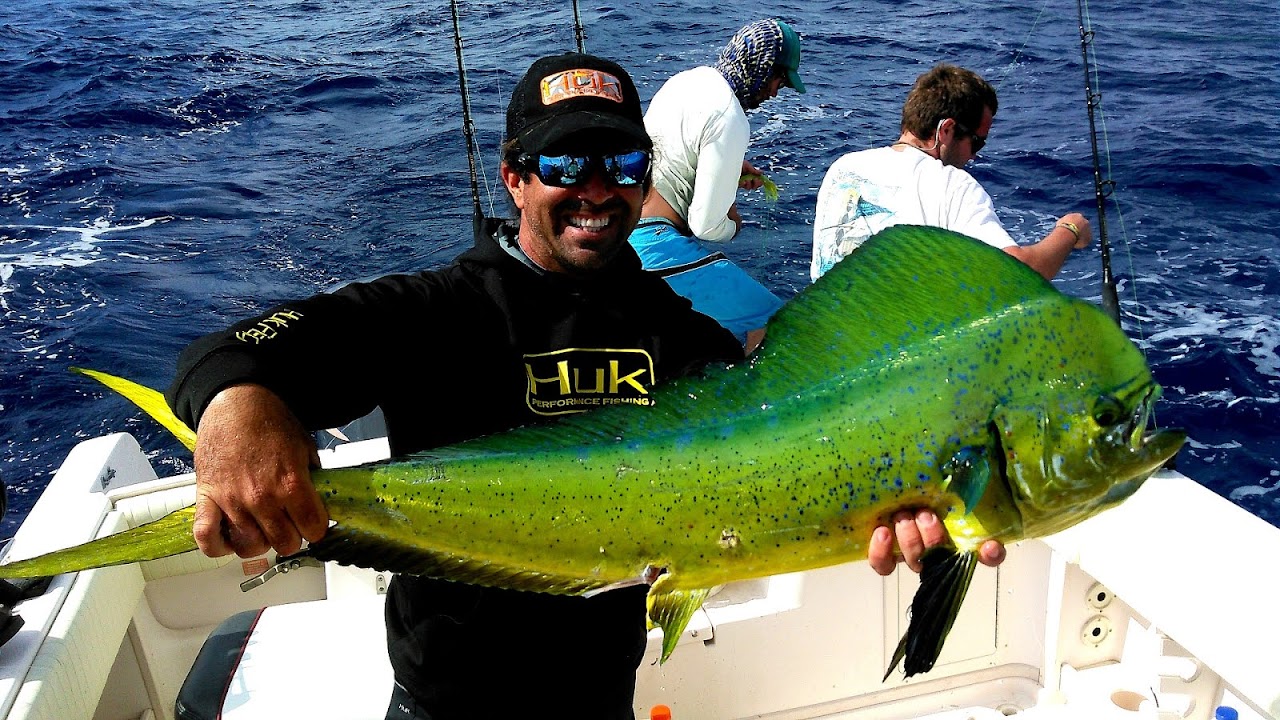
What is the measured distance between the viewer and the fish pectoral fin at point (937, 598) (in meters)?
1.50

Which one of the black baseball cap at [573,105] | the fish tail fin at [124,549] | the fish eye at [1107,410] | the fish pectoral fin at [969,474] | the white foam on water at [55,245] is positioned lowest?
the white foam on water at [55,245]

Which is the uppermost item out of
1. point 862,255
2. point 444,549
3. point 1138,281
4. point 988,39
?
point 862,255

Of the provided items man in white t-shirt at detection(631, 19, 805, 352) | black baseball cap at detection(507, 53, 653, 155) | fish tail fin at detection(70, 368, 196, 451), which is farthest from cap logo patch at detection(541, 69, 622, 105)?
man in white t-shirt at detection(631, 19, 805, 352)

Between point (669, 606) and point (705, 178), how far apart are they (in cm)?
256

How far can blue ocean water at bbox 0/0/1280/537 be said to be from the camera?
736 cm

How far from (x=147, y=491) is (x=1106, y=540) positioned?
3099 mm

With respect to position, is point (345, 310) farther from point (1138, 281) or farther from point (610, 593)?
point (1138, 281)

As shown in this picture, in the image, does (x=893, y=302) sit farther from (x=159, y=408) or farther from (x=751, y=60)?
(x=751, y=60)

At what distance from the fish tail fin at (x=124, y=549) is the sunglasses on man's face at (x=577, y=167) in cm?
89

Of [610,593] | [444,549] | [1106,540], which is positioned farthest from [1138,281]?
[444,549]

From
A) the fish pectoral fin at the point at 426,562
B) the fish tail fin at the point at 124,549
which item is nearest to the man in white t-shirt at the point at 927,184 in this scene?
the fish pectoral fin at the point at 426,562

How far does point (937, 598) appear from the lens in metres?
1.51

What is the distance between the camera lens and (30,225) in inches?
398

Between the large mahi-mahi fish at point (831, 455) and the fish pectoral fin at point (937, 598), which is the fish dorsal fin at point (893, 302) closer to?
the large mahi-mahi fish at point (831, 455)
